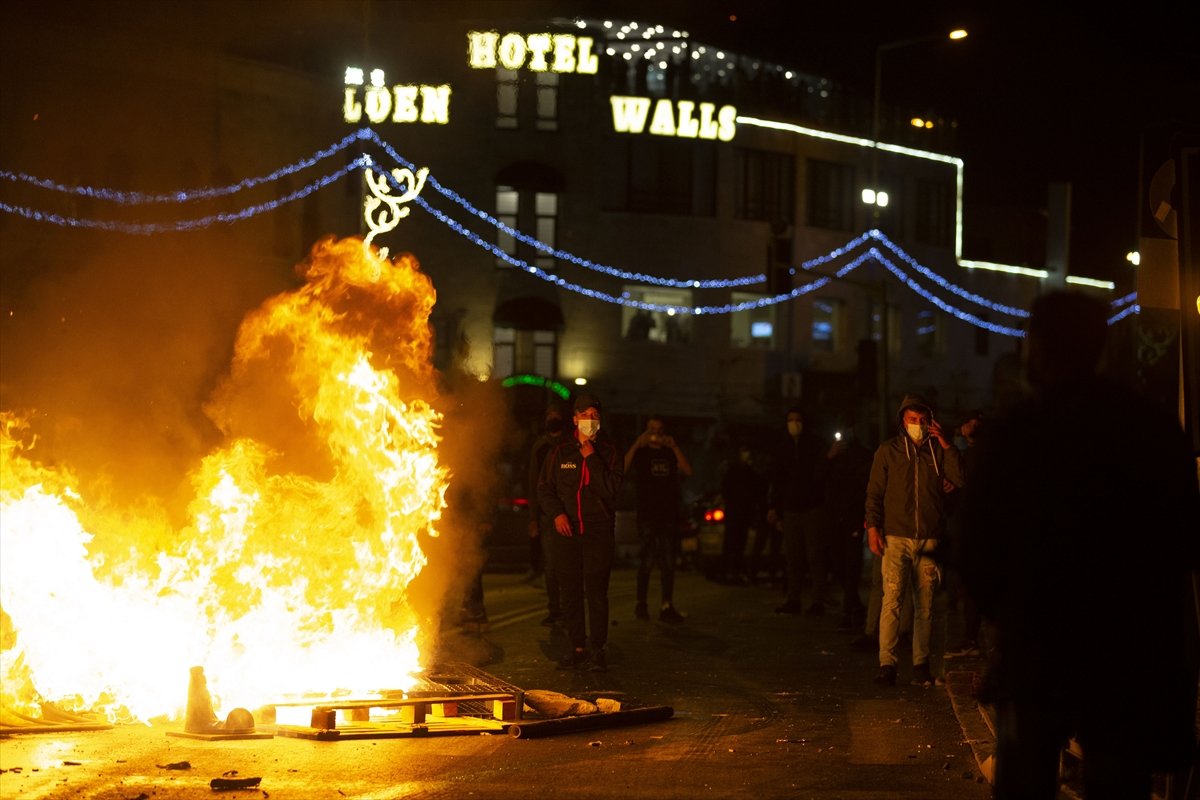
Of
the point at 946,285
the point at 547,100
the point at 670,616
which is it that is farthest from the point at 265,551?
the point at 946,285

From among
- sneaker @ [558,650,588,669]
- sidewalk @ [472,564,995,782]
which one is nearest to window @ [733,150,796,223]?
sidewalk @ [472,564,995,782]

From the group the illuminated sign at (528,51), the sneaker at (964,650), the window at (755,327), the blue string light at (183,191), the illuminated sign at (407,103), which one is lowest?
the sneaker at (964,650)

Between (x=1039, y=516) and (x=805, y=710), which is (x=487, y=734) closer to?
(x=805, y=710)

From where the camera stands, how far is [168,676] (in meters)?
8.71

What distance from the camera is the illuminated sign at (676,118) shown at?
39.8 meters

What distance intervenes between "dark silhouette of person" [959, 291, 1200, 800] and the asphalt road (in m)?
2.94

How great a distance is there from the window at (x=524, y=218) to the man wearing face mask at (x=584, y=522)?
27478mm

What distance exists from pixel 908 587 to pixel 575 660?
2.49m

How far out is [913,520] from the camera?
10.9 metres

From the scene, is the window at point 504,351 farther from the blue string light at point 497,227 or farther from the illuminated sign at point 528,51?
the illuminated sign at point 528,51

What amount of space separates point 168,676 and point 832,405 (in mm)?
35717

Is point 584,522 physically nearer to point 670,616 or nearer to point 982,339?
point 670,616

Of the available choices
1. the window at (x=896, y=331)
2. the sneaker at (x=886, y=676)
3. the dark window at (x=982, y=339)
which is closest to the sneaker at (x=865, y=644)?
the sneaker at (x=886, y=676)

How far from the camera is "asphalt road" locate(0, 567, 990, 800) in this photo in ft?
23.1
